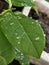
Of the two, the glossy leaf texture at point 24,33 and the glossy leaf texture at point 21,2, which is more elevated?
the glossy leaf texture at point 21,2

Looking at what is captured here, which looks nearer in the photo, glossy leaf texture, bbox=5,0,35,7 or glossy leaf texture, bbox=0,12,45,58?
glossy leaf texture, bbox=0,12,45,58

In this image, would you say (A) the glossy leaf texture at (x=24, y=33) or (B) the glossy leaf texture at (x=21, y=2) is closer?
(A) the glossy leaf texture at (x=24, y=33)

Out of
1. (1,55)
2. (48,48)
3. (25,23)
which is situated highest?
(25,23)

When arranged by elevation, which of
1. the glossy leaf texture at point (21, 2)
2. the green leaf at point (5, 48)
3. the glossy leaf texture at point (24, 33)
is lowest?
the green leaf at point (5, 48)

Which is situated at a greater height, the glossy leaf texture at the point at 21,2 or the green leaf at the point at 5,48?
the glossy leaf texture at the point at 21,2

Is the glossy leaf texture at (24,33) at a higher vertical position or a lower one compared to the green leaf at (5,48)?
higher

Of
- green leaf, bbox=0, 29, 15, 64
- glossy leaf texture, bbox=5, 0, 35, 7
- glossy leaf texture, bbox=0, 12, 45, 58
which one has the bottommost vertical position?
green leaf, bbox=0, 29, 15, 64

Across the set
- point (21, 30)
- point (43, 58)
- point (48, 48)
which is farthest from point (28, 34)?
point (48, 48)

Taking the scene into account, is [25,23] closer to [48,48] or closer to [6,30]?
[6,30]
